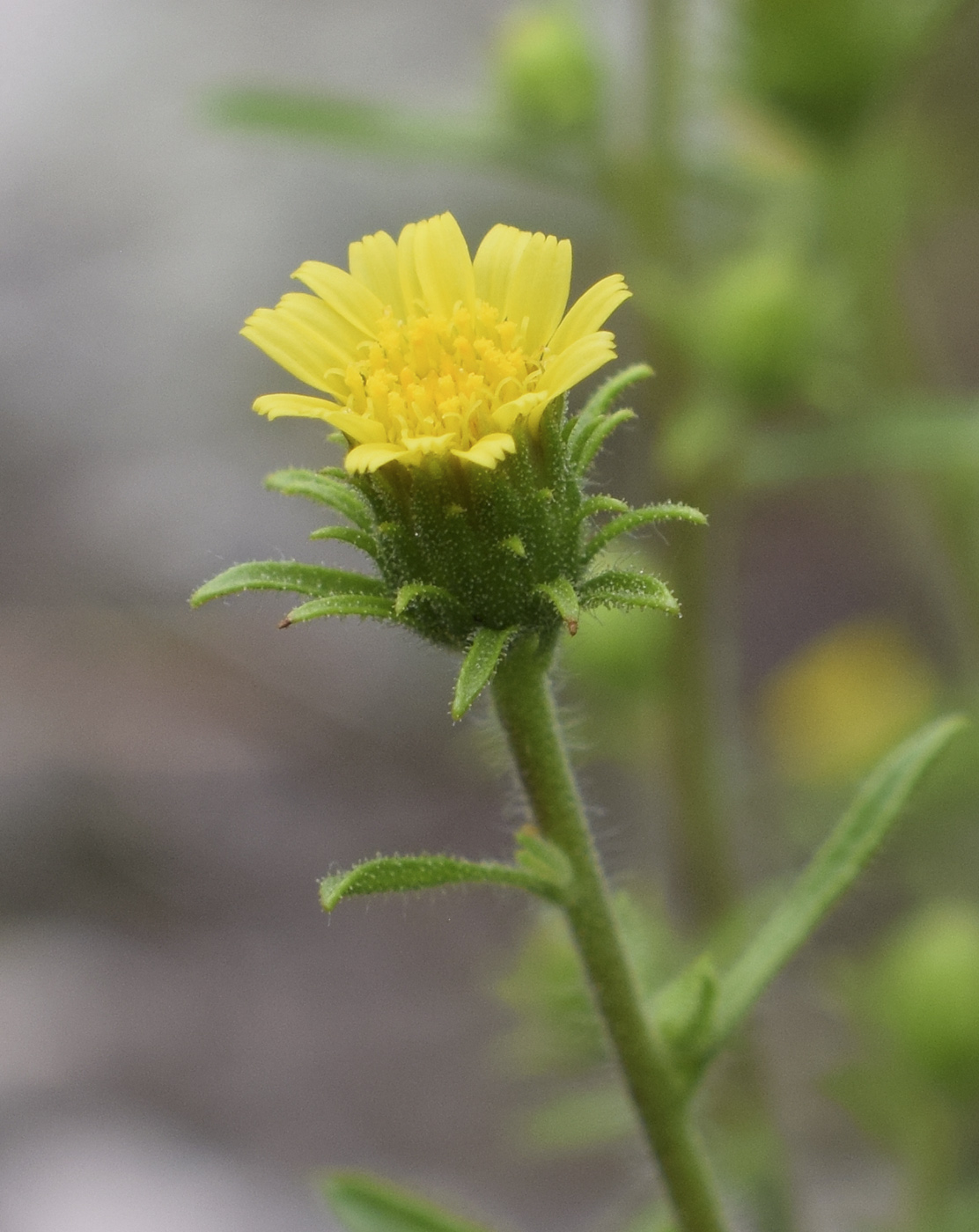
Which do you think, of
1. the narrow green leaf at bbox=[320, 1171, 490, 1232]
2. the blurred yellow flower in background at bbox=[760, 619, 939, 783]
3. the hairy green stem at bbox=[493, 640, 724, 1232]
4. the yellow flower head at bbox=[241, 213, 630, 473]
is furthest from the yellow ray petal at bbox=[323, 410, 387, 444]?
the blurred yellow flower in background at bbox=[760, 619, 939, 783]

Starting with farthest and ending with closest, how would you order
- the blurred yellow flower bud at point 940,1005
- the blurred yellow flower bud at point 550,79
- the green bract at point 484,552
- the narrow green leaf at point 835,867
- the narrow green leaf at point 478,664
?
the blurred yellow flower bud at point 550,79, the blurred yellow flower bud at point 940,1005, the narrow green leaf at point 835,867, the green bract at point 484,552, the narrow green leaf at point 478,664

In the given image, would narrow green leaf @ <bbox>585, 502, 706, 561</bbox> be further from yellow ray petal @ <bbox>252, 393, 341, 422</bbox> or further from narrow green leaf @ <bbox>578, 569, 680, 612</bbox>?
yellow ray petal @ <bbox>252, 393, 341, 422</bbox>

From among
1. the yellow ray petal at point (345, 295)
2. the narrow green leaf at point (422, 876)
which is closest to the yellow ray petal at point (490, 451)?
the yellow ray petal at point (345, 295)

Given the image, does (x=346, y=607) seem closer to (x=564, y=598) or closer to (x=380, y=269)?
(x=564, y=598)

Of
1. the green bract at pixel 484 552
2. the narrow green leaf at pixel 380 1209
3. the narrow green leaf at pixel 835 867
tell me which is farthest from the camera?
the narrow green leaf at pixel 380 1209

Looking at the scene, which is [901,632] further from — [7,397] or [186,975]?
[7,397]

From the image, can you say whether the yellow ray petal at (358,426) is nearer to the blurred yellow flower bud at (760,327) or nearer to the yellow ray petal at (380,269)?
the yellow ray petal at (380,269)

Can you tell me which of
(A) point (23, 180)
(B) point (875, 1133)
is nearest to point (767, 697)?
(B) point (875, 1133)

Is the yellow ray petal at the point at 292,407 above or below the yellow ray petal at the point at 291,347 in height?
below
